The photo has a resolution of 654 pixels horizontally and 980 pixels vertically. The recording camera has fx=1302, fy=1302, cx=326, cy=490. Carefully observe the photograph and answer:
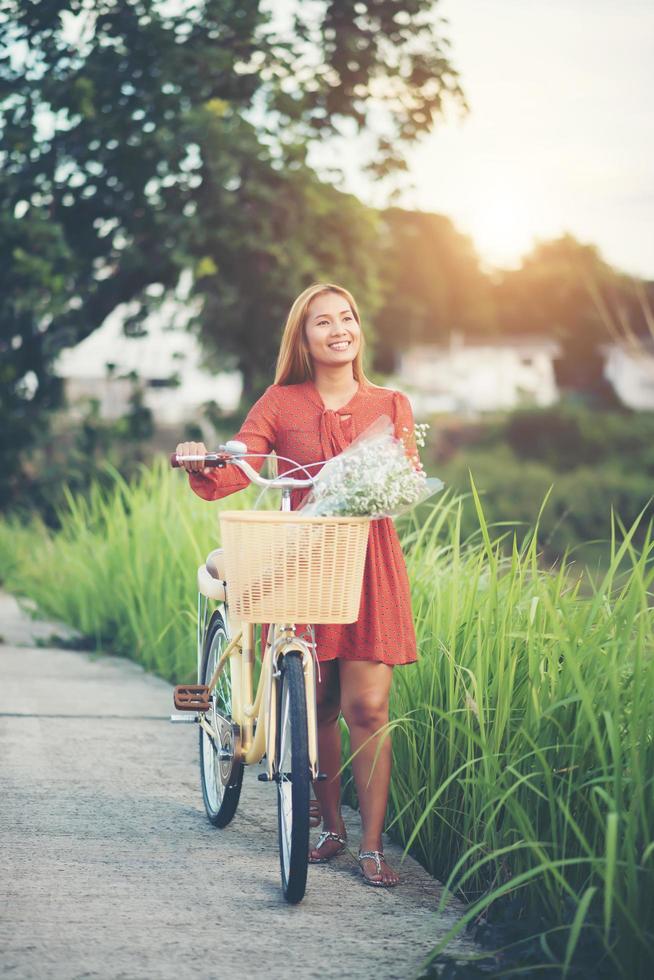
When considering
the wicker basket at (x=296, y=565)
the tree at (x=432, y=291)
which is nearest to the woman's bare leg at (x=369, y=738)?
the wicker basket at (x=296, y=565)

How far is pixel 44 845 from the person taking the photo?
4094mm

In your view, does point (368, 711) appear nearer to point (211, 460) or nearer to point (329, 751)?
point (329, 751)

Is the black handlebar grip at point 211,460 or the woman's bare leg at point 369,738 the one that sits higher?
the black handlebar grip at point 211,460

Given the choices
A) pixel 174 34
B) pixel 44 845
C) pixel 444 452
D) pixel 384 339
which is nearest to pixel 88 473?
pixel 174 34

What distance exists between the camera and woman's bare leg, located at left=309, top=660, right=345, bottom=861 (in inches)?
159

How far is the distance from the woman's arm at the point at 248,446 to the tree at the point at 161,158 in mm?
6940

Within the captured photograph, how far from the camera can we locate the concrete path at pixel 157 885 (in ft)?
10.5

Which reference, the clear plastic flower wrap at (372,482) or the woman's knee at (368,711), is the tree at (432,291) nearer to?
the woman's knee at (368,711)

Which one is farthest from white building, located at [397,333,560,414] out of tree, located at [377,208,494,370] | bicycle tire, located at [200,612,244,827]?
bicycle tire, located at [200,612,244,827]

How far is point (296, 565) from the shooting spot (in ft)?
10.9

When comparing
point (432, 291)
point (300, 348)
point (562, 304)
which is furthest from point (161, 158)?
point (562, 304)

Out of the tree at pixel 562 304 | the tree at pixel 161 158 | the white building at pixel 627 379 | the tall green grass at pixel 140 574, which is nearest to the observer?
the tall green grass at pixel 140 574

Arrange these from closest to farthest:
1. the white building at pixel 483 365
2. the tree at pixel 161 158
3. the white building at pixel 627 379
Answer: the tree at pixel 161 158 → the white building at pixel 627 379 → the white building at pixel 483 365

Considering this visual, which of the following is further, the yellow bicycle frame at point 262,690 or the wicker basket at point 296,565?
the yellow bicycle frame at point 262,690
